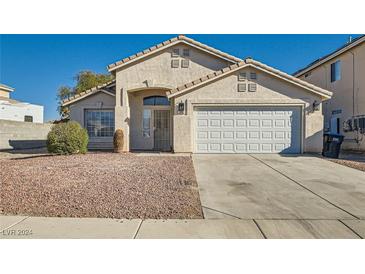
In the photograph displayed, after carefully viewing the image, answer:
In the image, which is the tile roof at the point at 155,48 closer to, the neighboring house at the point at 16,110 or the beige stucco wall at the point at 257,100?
the beige stucco wall at the point at 257,100

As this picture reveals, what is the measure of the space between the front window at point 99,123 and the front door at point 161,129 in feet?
10.5

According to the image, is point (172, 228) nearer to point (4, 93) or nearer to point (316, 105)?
point (316, 105)

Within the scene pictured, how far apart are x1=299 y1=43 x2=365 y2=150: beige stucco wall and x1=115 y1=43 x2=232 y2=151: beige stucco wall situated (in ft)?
23.8

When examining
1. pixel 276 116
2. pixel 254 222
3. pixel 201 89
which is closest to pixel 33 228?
pixel 254 222

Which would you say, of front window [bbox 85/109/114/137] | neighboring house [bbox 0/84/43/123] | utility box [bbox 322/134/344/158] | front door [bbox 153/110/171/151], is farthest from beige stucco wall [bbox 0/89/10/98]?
utility box [bbox 322/134/344/158]

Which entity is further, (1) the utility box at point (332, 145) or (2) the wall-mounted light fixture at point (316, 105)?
(2) the wall-mounted light fixture at point (316, 105)

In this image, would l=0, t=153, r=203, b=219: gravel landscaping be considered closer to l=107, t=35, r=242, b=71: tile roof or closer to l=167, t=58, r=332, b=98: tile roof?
l=167, t=58, r=332, b=98: tile roof

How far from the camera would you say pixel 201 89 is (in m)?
13.5

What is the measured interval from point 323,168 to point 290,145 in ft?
12.5

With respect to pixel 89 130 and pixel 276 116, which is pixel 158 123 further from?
pixel 276 116

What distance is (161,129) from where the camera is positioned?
1623 centimetres

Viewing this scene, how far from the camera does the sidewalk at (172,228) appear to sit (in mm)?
4250

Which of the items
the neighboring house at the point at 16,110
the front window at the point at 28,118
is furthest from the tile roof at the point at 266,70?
the front window at the point at 28,118

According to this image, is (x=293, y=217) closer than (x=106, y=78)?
Yes
